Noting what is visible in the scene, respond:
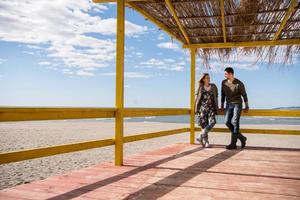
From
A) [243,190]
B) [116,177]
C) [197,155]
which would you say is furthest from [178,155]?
[243,190]

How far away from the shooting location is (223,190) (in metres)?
3.32

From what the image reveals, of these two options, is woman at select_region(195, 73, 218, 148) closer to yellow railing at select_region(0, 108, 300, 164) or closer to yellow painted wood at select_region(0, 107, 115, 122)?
yellow railing at select_region(0, 108, 300, 164)

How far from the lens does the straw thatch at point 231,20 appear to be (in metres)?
5.18

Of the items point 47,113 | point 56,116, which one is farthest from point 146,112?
point 47,113

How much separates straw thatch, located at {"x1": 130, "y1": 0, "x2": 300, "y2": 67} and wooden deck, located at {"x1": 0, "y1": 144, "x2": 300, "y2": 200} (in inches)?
90.3

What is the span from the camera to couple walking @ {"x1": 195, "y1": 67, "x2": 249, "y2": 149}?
21.8 ft

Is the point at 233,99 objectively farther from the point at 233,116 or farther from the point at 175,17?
the point at 175,17

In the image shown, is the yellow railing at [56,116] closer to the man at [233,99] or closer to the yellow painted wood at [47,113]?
the yellow painted wood at [47,113]

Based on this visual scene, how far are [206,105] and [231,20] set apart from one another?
5.98 ft

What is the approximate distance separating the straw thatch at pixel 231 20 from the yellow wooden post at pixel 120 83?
486mm

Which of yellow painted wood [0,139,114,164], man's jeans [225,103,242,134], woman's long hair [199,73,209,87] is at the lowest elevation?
yellow painted wood [0,139,114,164]

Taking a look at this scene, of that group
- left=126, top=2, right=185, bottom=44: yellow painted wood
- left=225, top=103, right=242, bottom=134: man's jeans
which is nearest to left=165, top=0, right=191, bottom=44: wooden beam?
left=126, top=2, right=185, bottom=44: yellow painted wood

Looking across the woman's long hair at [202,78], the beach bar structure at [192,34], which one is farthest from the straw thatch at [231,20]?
the woman's long hair at [202,78]

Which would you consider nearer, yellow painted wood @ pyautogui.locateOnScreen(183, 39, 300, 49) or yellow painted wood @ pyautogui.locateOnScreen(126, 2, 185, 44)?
yellow painted wood @ pyautogui.locateOnScreen(126, 2, 185, 44)
